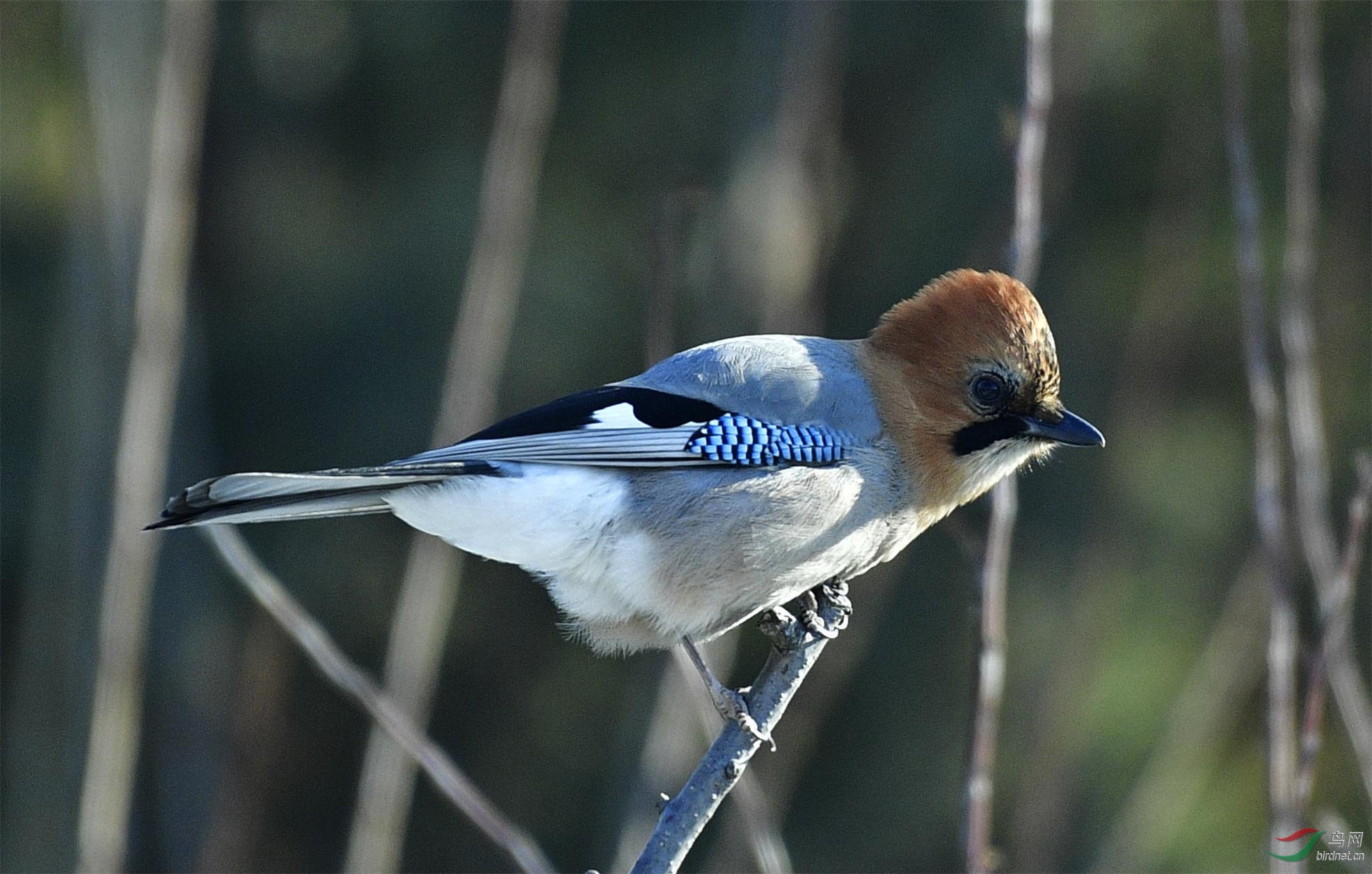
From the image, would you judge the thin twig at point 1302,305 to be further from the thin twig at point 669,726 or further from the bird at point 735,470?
the thin twig at point 669,726

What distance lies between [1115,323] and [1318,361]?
93 centimetres

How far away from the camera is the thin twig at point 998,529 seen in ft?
8.24

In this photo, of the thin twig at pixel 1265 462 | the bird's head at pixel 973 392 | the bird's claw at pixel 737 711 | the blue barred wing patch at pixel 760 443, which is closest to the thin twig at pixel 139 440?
the blue barred wing patch at pixel 760 443

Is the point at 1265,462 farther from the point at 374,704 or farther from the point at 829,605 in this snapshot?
the point at 374,704

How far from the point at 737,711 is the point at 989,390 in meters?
1.05

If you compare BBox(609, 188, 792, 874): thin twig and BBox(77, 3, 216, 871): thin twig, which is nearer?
BBox(609, 188, 792, 874): thin twig

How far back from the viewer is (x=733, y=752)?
7.85 feet

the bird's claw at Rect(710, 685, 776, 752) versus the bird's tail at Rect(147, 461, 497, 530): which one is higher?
the bird's tail at Rect(147, 461, 497, 530)

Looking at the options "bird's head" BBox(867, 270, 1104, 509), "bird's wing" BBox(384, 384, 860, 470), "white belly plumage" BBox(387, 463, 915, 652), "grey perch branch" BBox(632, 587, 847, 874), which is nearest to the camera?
"grey perch branch" BBox(632, 587, 847, 874)

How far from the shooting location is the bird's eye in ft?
10.7

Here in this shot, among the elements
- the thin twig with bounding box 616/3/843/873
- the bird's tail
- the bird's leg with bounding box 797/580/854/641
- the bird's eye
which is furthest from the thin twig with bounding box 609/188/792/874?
the bird's eye

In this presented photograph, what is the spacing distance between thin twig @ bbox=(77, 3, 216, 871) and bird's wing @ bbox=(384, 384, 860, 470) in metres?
0.72

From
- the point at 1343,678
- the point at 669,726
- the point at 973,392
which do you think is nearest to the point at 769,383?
the point at 973,392

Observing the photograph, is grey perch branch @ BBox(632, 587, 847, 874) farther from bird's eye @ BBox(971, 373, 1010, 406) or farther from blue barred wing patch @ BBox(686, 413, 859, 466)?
bird's eye @ BBox(971, 373, 1010, 406)
